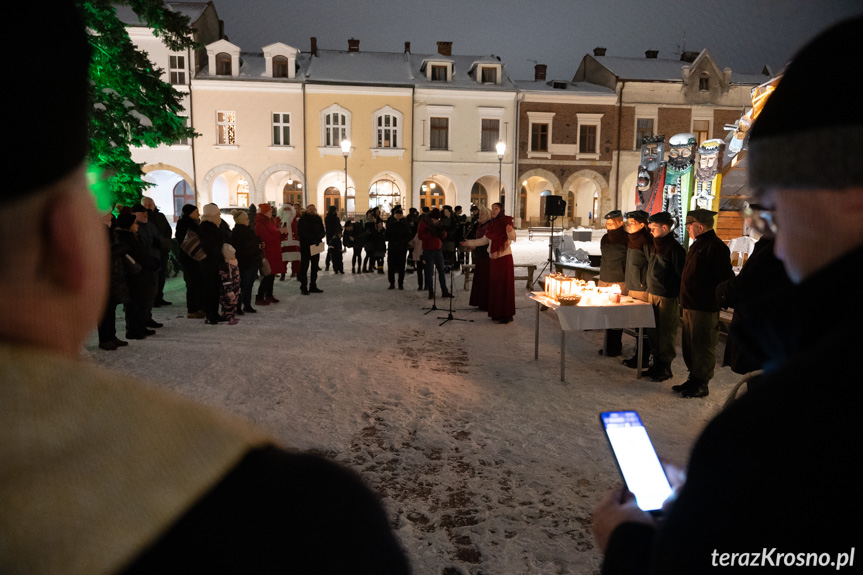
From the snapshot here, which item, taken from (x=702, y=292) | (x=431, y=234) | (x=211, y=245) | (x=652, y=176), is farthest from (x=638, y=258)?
(x=211, y=245)

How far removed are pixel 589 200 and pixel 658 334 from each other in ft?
99.5

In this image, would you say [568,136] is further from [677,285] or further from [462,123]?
[677,285]

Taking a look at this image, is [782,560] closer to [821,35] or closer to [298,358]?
[821,35]

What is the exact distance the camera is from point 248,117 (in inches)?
1112

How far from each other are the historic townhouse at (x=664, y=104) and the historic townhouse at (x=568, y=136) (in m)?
0.49

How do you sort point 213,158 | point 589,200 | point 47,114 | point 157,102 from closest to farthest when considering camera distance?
point 47,114, point 157,102, point 213,158, point 589,200

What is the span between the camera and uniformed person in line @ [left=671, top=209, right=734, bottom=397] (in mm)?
5754

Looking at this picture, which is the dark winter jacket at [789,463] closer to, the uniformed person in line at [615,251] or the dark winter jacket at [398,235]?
the uniformed person in line at [615,251]

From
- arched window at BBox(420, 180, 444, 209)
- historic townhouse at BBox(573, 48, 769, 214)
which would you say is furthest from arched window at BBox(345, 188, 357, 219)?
historic townhouse at BBox(573, 48, 769, 214)

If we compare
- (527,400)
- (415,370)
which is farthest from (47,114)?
(415,370)

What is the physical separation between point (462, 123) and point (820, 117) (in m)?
30.7

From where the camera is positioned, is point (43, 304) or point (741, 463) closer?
point (43, 304)

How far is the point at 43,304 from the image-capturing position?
1.76 ft

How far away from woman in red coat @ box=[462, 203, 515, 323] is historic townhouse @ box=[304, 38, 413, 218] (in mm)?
19696
